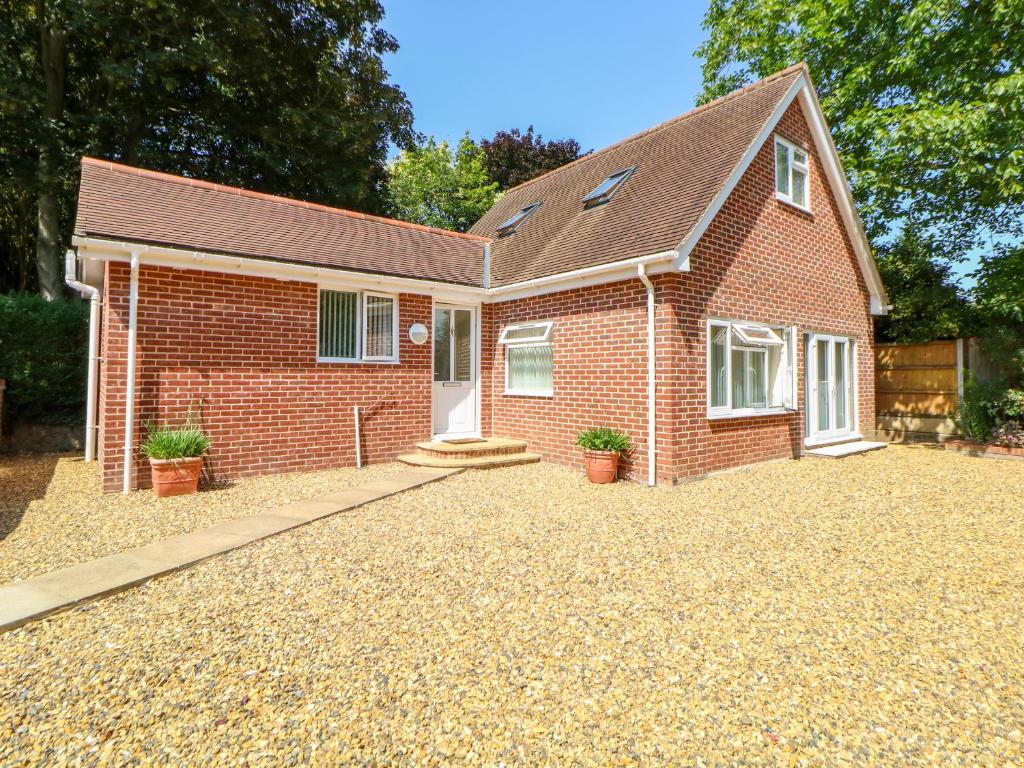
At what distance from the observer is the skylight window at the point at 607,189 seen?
10631mm

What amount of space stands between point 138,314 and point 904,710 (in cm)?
867

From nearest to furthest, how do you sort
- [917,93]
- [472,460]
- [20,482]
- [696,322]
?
[20,482], [696,322], [472,460], [917,93]

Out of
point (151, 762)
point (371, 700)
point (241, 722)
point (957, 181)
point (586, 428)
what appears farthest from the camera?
point (957, 181)

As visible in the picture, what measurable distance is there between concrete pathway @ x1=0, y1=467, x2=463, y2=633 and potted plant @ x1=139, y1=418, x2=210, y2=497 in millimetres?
1656

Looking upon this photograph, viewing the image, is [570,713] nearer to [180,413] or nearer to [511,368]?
[180,413]

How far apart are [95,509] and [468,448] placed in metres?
5.08

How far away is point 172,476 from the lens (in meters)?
6.71

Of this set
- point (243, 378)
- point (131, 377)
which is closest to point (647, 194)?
point (243, 378)

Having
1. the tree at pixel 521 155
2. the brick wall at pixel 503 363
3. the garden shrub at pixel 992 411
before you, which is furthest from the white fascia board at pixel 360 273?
the tree at pixel 521 155

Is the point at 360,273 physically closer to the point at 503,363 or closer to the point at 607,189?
the point at 503,363

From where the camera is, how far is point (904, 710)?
2.51m

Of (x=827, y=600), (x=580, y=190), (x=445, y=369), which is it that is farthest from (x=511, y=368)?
(x=827, y=600)

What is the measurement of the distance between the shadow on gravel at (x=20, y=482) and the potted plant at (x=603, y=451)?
22.1ft

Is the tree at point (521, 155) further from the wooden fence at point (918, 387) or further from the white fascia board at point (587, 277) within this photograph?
the white fascia board at point (587, 277)
